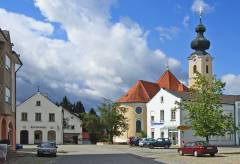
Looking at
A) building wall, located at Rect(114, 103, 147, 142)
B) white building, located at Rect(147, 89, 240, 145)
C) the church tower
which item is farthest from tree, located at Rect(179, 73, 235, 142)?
the church tower

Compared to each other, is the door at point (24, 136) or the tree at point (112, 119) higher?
the tree at point (112, 119)

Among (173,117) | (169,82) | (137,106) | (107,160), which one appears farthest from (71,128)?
(107,160)

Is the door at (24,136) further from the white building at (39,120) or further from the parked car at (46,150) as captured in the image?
the parked car at (46,150)

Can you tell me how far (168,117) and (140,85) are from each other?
726 inches

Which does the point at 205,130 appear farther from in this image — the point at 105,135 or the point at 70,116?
the point at 70,116

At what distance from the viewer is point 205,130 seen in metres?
47.2

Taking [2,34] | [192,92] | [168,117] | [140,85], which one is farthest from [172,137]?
[2,34]

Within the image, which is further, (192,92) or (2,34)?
(192,92)

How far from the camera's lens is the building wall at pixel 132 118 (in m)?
94.6

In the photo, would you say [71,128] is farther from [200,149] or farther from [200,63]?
[200,149]

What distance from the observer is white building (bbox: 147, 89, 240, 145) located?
80500mm

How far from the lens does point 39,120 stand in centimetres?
9650

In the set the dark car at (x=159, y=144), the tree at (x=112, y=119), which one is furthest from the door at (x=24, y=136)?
the dark car at (x=159, y=144)

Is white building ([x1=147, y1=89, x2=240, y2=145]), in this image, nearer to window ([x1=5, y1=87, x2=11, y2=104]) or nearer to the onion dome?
the onion dome
